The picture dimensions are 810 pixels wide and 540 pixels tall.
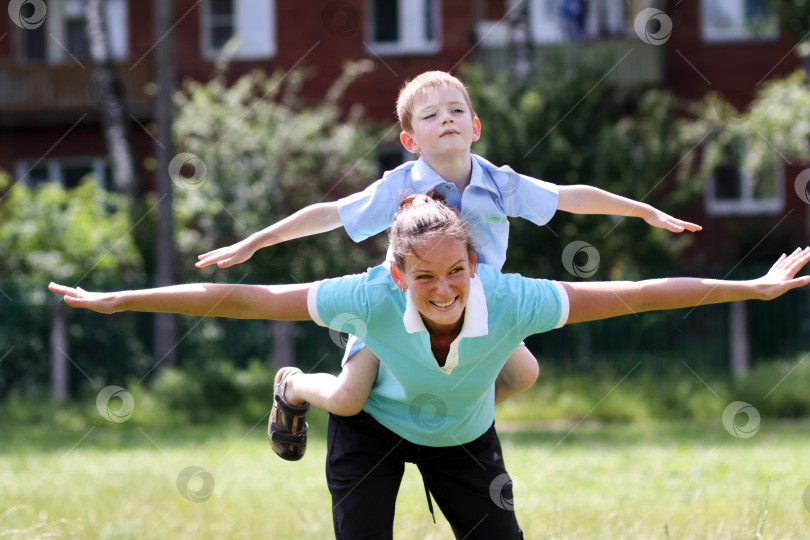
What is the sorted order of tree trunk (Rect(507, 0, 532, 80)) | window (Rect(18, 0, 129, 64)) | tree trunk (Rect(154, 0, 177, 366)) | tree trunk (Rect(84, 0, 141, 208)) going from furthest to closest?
1. window (Rect(18, 0, 129, 64))
2. tree trunk (Rect(84, 0, 141, 208))
3. tree trunk (Rect(507, 0, 532, 80))
4. tree trunk (Rect(154, 0, 177, 366))

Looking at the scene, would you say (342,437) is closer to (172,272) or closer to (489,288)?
(489,288)

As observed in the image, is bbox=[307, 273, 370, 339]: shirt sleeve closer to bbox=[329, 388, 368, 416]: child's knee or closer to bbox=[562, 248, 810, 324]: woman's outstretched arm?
bbox=[329, 388, 368, 416]: child's knee

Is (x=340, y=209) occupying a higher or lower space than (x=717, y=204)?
lower

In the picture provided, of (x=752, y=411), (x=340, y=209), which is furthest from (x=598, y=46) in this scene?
(x=340, y=209)

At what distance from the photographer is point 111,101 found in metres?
19.1

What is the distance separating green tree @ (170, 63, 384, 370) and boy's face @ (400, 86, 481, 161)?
1040 centimetres

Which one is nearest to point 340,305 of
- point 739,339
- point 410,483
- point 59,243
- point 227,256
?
point 227,256

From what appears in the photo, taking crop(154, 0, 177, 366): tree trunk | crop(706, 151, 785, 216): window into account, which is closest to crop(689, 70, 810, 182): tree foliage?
crop(706, 151, 785, 216): window

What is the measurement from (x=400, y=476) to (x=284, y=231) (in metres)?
1.16

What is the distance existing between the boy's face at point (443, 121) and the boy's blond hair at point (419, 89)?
0.07 feet

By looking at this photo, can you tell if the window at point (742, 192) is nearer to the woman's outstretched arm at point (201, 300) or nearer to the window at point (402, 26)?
the window at point (402, 26)

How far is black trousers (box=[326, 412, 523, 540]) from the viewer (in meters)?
4.10

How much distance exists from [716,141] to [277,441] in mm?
13952

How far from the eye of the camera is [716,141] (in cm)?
1712
